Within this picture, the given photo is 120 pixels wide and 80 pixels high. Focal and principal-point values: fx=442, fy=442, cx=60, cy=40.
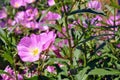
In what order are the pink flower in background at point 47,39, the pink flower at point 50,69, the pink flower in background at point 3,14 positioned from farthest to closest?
the pink flower in background at point 3,14 < the pink flower at point 50,69 < the pink flower in background at point 47,39

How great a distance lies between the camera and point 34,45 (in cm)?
182

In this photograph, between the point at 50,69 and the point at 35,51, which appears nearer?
the point at 35,51

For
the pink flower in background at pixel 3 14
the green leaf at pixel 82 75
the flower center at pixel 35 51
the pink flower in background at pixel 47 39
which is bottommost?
the pink flower in background at pixel 3 14

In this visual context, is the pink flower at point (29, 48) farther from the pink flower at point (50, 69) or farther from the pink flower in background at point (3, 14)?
the pink flower in background at point (3, 14)

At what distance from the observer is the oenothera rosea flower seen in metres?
1.71

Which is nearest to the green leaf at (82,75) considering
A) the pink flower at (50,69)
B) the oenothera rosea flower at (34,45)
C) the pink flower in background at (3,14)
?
the oenothera rosea flower at (34,45)

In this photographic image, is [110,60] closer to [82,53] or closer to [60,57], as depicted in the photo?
[82,53]

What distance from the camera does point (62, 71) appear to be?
6.77 feet

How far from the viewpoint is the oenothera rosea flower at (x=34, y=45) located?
1713 millimetres

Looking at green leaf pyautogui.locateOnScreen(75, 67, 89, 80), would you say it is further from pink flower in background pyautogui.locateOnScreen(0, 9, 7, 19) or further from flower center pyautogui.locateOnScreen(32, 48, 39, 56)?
pink flower in background pyautogui.locateOnScreen(0, 9, 7, 19)

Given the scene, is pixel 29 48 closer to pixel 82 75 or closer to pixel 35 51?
pixel 35 51

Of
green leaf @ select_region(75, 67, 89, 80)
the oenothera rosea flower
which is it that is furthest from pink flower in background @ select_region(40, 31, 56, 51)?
green leaf @ select_region(75, 67, 89, 80)

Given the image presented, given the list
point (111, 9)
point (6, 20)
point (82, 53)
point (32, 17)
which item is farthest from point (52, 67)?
point (6, 20)

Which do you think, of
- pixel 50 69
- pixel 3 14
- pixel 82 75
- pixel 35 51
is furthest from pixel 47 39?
pixel 3 14
